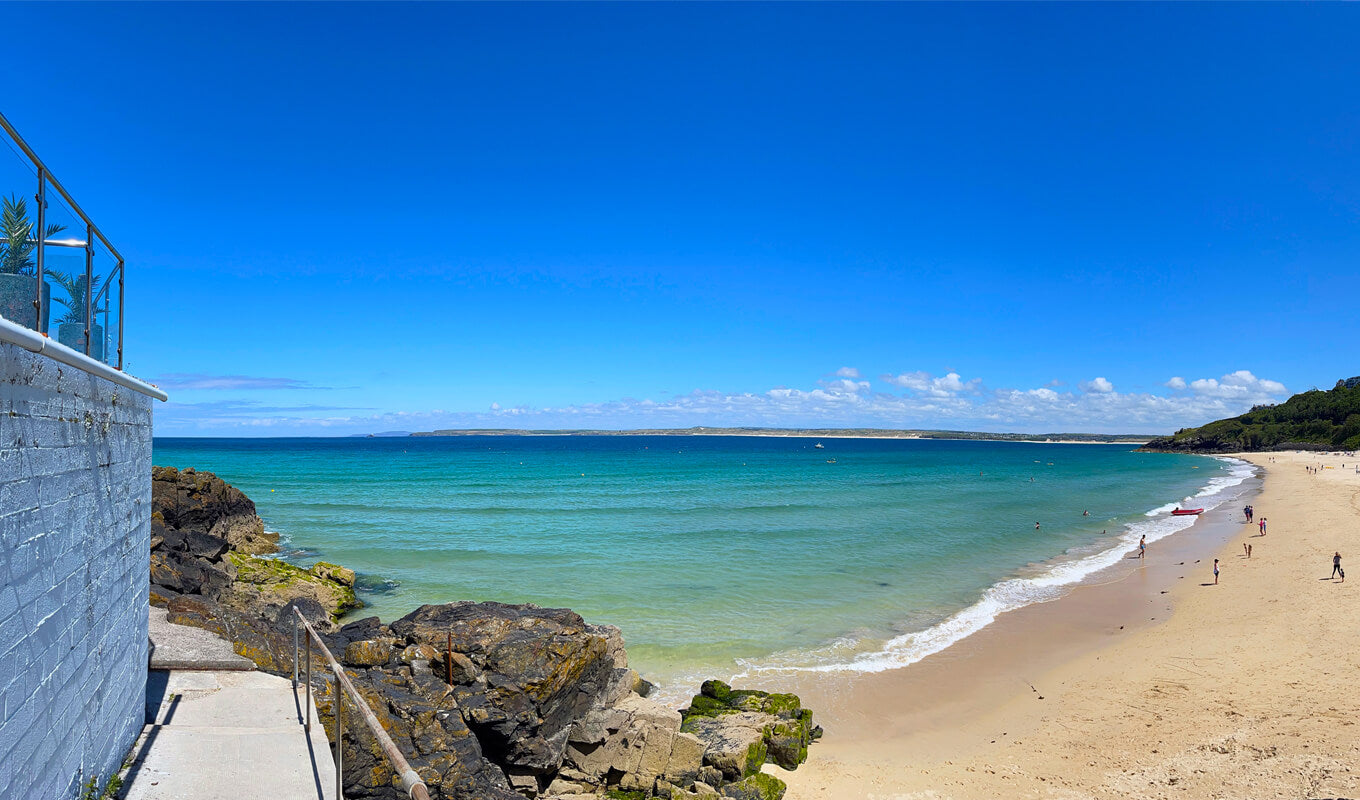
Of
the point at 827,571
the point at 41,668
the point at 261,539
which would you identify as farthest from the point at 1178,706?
the point at 261,539

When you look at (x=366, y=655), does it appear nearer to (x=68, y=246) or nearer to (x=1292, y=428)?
(x=68, y=246)

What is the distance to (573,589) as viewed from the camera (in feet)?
75.6

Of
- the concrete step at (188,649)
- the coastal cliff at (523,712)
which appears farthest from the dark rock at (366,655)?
the concrete step at (188,649)

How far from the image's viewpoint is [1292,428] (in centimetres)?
12950

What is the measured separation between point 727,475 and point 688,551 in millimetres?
47185

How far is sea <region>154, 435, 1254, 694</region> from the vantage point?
733 inches

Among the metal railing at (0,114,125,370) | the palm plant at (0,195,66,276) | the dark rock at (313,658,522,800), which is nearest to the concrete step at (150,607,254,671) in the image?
the dark rock at (313,658,522,800)

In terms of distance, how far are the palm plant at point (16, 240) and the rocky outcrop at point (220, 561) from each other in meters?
7.83

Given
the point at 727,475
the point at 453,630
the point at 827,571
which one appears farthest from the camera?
the point at 727,475

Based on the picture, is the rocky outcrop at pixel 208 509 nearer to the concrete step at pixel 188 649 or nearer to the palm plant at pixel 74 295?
the concrete step at pixel 188 649

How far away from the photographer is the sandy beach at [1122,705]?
35.2 feet

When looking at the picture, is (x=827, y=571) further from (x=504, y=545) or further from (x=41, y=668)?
(x=41, y=668)

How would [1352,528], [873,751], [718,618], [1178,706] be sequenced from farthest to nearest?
1. [1352,528]
2. [718,618]
3. [1178,706]
4. [873,751]

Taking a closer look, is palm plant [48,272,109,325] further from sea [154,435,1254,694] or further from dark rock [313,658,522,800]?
sea [154,435,1254,694]
